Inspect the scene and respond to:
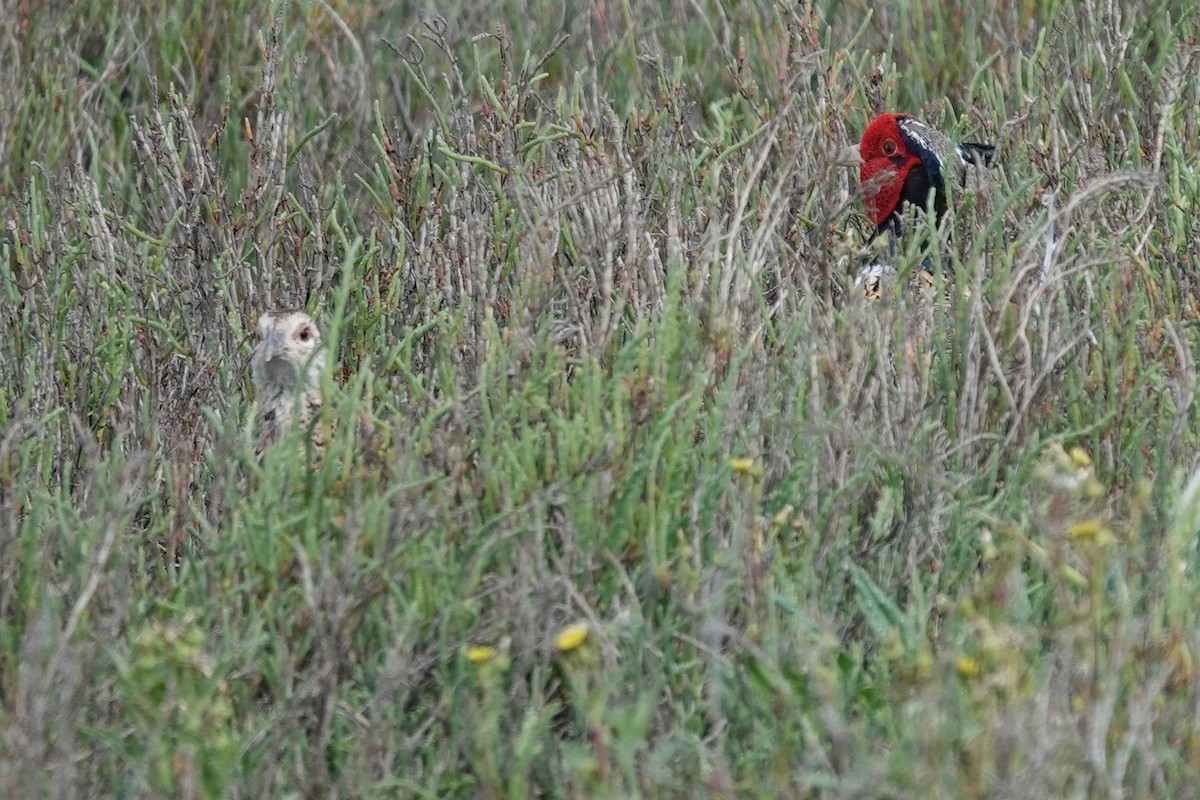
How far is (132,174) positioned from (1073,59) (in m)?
2.52

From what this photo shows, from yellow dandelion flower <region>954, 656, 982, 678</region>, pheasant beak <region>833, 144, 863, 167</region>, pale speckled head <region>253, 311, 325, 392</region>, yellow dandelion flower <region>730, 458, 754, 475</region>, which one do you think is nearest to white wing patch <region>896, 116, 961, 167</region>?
pheasant beak <region>833, 144, 863, 167</region>

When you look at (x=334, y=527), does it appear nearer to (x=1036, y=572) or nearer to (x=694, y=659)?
(x=694, y=659)

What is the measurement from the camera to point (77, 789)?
221 cm

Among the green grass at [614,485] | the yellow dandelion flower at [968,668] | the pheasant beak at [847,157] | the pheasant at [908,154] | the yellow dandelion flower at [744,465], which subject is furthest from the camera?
the pheasant at [908,154]

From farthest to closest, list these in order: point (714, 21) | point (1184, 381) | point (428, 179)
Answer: point (714, 21), point (428, 179), point (1184, 381)

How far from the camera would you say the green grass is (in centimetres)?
209

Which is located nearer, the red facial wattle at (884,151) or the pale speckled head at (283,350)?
the pale speckled head at (283,350)

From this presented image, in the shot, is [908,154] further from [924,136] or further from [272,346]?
[272,346]

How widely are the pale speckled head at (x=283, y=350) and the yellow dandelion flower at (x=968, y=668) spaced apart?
1.48 metres

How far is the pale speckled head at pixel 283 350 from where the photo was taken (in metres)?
3.14

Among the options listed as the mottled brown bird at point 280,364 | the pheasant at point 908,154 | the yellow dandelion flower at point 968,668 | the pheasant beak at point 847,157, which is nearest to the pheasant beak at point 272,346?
the mottled brown bird at point 280,364

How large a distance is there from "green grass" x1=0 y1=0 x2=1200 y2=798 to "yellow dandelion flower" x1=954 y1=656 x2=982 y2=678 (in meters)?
0.03

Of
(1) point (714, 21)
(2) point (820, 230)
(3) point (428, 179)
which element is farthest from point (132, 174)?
(2) point (820, 230)

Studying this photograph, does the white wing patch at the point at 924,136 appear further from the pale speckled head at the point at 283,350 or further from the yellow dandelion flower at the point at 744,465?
the yellow dandelion flower at the point at 744,465
